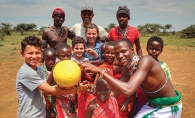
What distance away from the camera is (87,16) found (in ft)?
14.3

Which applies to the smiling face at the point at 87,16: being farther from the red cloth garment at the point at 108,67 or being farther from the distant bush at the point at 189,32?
the distant bush at the point at 189,32

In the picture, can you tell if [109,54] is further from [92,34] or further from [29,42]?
[29,42]

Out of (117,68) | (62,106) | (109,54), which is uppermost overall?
(109,54)

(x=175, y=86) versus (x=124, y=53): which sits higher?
(x=124, y=53)

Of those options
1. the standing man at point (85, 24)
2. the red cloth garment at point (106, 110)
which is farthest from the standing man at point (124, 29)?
the red cloth garment at point (106, 110)

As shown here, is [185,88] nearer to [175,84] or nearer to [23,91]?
[175,84]

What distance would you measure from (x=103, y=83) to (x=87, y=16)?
2058 mm

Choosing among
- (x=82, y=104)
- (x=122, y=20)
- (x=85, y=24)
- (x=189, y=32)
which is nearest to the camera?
(x=82, y=104)

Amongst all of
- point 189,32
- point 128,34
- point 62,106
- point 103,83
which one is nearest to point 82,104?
point 62,106

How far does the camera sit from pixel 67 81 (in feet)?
7.16

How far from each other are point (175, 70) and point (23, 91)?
1070cm

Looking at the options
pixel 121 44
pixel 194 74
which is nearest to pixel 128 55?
pixel 121 44

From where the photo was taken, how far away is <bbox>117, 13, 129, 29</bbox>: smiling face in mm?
4164

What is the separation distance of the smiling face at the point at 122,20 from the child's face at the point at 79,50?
3.78 ft
